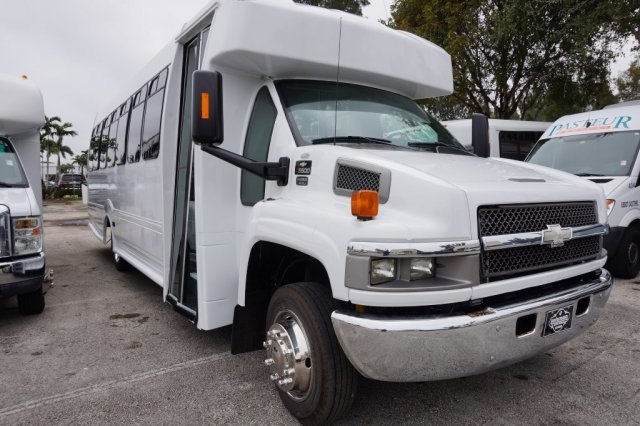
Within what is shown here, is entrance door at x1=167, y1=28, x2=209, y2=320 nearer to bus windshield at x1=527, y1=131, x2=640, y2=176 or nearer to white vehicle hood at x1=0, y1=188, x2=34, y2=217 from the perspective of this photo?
white vehicle hood at x1=0, y1=188, x2=34, y2=217

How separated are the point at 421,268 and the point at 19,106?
6048 mm

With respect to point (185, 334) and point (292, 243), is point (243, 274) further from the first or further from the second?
point (185, 334)

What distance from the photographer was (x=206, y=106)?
10.0ft

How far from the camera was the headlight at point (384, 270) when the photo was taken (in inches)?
94.9

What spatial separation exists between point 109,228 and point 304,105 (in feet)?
18.5

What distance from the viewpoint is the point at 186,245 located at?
4398 mm

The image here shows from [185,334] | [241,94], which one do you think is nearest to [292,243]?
[241,94]

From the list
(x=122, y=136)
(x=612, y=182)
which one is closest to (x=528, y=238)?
(x=612, y=182)

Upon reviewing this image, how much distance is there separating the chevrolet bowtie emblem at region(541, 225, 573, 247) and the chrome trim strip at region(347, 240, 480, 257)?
2.08 ft

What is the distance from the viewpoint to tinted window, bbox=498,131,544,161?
605 inches

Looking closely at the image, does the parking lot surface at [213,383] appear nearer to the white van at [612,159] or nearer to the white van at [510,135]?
the white van at [612,159]

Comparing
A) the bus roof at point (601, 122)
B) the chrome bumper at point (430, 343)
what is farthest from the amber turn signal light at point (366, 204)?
the bus roof at point (601, 122)

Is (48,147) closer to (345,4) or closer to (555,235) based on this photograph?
(345,4)

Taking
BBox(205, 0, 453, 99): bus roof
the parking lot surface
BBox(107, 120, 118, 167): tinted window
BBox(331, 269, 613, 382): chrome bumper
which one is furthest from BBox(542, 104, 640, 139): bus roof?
BBox(107, 120, 118, 167): tinted window
